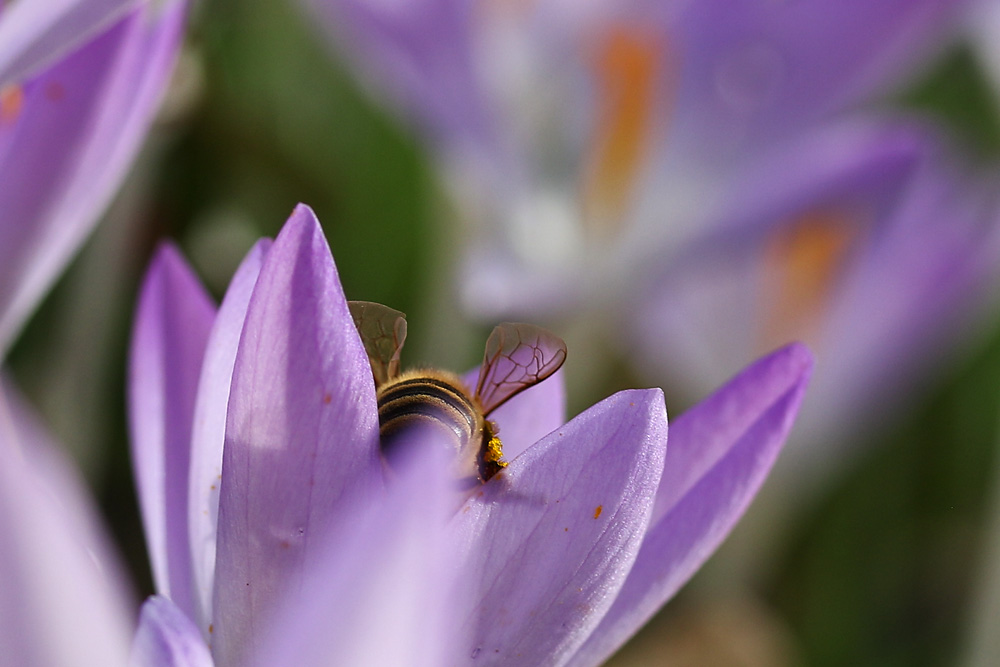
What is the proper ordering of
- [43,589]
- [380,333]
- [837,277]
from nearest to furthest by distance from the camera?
[43,589], [380,333], [837,277]

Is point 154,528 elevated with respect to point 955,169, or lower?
lower

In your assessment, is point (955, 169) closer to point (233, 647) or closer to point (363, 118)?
point (363, 118)

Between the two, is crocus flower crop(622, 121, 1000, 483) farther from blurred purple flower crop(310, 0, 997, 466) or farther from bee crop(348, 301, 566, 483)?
bee crop(348, 301, 566, 483)

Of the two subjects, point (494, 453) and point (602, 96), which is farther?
point (602, 96)

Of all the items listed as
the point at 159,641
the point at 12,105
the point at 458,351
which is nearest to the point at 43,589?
the point at 159,641

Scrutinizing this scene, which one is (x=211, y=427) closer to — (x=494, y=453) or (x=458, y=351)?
→ (x=494, y=453)

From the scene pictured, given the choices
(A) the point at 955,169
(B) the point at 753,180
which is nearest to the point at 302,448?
(B) the point at 753,180

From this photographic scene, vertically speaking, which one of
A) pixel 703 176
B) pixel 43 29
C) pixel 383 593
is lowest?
pixel 383 593
